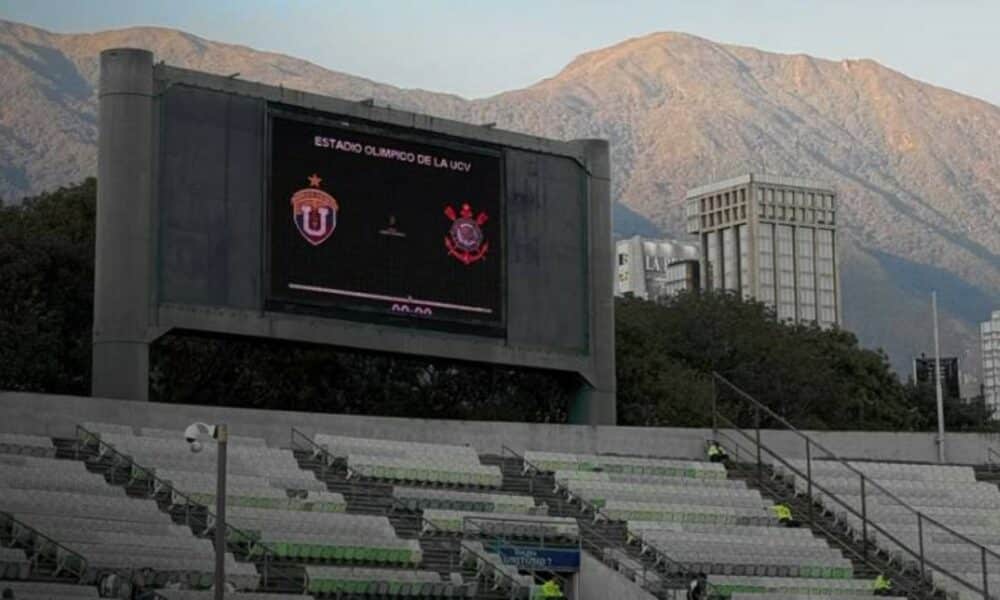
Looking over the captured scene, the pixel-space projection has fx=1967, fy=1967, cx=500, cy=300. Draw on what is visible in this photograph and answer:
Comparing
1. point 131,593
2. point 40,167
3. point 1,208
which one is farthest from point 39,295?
point 40,167

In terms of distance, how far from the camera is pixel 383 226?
3950 centimetres

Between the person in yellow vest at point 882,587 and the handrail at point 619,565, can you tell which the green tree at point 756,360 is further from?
the handrail at point 619,565

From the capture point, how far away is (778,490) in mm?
43125

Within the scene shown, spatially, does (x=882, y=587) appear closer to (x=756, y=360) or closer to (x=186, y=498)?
(x=186, y=498)

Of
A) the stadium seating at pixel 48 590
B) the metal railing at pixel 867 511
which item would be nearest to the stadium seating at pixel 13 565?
the stadium seating at pixel 48 590

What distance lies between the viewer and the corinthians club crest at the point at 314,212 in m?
38.5

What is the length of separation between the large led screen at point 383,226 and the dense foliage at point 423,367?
1.37 meters

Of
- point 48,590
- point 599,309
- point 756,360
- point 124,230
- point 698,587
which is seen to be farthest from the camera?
point 756,360

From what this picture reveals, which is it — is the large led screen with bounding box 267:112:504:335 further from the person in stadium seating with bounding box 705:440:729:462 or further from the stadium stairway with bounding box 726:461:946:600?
the stadium stairway with bounding box 726:461:946:600

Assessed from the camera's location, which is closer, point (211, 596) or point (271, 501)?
point (211, 596)

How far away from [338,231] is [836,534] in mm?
12113

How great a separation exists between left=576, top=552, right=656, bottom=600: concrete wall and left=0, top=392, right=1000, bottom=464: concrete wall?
6.19 meters

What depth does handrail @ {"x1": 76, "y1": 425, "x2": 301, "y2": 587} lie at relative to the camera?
32.1 meters

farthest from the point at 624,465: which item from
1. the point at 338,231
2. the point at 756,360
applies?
the point at 756,360
